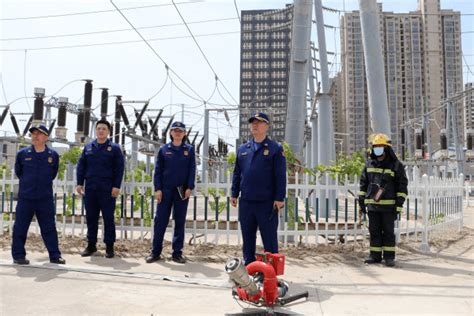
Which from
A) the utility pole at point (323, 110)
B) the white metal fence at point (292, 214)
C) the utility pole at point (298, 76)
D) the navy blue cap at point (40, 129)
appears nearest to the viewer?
the navy blue cap at point (40, 129)

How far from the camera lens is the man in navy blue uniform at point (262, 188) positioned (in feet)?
14.6

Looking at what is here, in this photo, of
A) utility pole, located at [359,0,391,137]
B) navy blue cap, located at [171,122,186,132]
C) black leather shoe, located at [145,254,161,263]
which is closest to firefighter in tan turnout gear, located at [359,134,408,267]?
utility pole, located at [359,0,391,137]

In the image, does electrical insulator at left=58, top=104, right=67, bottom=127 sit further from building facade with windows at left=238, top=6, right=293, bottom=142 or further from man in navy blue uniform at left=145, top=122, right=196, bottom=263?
building facade with windows at left=238, top=6, right=293, bottom=142

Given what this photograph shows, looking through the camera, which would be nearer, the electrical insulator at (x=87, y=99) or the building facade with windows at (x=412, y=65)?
the electrical insulator at (x=87, y=99)

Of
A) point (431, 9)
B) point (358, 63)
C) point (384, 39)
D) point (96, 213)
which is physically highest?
point (431, 9)

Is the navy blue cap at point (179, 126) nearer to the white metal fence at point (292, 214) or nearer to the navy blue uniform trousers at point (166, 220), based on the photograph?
the navy blue uniform trousers at point (166, 220)

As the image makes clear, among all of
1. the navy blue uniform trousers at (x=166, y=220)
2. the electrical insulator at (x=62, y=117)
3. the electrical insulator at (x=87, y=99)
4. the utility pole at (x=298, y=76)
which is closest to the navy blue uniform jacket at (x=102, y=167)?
the navy blue uniform trousers at (x=166, y=220)

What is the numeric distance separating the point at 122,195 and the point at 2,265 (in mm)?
2231

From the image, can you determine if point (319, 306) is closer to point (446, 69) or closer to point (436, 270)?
point (436, 270)

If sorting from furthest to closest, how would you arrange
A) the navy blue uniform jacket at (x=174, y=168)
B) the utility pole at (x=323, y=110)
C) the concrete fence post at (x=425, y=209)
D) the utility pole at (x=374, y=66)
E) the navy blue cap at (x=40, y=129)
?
the utility pole at (x=323, y=110) < the utility pole at (x=374, y=66) < the concrete fence post at (x=425, y=209) < the navy blue uniform jacket at (x=174, y=168) < the navy blue cap at (x=40, y=129)

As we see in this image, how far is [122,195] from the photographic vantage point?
6965 mm

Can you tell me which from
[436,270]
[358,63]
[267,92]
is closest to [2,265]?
[436,270]

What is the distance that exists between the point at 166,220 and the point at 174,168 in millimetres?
738

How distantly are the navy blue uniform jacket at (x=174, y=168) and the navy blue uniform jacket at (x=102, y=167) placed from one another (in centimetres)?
61
